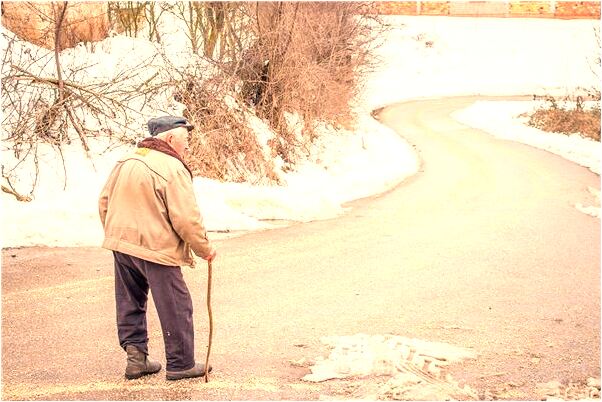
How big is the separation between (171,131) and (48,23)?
12.2 meters

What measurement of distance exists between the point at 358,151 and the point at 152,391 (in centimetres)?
1650

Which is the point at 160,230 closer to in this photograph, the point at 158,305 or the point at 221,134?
the point at 158,305

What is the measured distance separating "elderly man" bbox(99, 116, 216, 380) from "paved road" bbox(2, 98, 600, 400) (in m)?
0.44

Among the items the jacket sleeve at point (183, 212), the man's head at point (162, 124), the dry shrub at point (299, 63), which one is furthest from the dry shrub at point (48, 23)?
the jacket sleeve at point (183, 212)

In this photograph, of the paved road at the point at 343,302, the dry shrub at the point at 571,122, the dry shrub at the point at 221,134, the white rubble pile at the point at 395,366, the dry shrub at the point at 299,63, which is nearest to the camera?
the white rubble pile at the point at 395,366

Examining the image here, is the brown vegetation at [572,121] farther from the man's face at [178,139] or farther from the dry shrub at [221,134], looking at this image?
the man's face at [178,139]

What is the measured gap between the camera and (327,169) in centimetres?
1928

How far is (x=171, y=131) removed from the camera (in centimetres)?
559

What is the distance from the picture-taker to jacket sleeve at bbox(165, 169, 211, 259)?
5371 mm

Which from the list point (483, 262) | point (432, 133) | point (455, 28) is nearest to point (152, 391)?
point (483, 262)

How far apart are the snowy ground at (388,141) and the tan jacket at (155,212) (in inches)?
203

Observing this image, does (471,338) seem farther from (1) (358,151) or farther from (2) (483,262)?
(1) (358,151)

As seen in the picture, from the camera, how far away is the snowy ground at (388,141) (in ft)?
36.5

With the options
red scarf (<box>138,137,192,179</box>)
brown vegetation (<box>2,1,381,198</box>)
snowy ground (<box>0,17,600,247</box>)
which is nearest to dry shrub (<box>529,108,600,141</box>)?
snowy ground (<box>0,17,600,247</box>)
